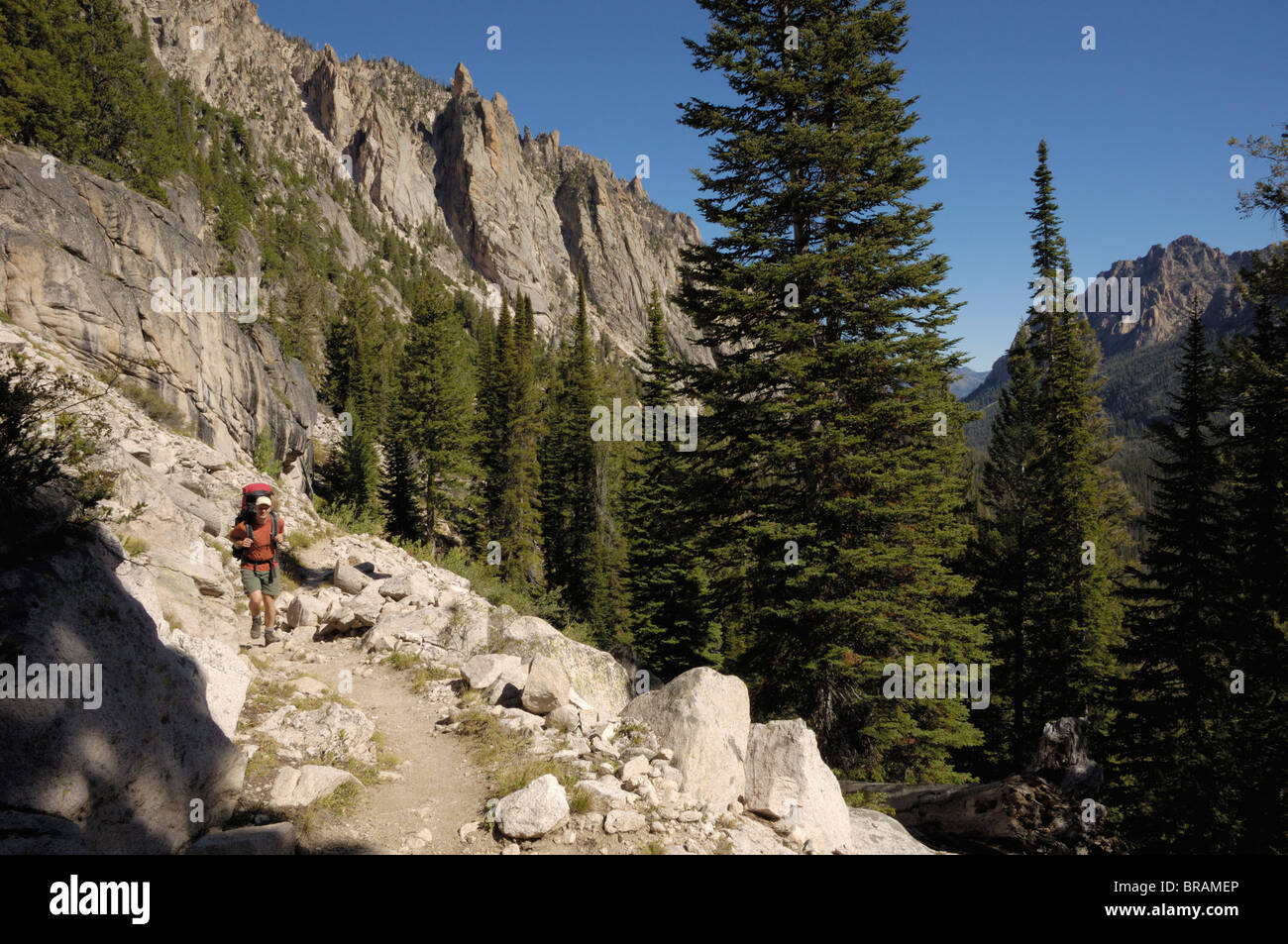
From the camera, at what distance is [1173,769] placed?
1295 centimetres

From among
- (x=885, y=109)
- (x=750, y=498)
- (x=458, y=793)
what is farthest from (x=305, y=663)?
(x=885, y=109)

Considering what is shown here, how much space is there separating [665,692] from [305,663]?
545cm

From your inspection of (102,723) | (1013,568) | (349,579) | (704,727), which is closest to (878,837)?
(704,727)

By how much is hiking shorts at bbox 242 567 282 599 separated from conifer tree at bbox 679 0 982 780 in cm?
749

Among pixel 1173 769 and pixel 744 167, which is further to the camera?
pixel 1173 769

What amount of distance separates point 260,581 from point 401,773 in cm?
473

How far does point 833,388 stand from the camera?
395 inches

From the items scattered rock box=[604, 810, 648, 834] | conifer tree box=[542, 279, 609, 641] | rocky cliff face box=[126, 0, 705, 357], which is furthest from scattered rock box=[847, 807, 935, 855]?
rocky cliff face box=[126, 0, 705, 357]

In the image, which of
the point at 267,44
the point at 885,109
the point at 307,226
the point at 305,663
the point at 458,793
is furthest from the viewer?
the point at 267,44

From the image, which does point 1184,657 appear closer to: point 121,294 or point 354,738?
point 354,738

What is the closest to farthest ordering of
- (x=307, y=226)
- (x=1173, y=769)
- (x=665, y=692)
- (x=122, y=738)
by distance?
(x=122, y=738) → (x=665, y=692) → (x=1173, y=769) → (x=307, y=226)

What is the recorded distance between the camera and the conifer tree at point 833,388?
9758mm

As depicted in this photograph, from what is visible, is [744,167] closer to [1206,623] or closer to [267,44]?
[1206,623]

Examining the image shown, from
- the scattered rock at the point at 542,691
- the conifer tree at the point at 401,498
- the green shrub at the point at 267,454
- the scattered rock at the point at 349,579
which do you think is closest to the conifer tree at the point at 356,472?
the conifer tree at the point at 401,498
